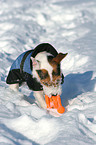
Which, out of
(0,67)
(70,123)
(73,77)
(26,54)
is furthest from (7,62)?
(70,123)

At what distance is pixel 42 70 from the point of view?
2807 millimetres

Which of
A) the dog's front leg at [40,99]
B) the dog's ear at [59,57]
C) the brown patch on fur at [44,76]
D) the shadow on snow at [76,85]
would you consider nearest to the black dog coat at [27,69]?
the dog's front leg at [40,99]

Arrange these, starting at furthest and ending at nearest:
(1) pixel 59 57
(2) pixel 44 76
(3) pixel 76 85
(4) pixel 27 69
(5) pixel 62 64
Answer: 1. (5) pixel 62 64
2. (3) pixel 76 85
3. (4) pixel 27 69
4. (2) pixel 44 76
5. (1) pixel 59 57

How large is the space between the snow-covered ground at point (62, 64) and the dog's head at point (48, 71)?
0.31m

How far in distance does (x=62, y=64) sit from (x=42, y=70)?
2429 millimetres

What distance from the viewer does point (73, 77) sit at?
15.0 ft

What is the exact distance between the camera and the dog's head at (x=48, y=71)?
277 cm

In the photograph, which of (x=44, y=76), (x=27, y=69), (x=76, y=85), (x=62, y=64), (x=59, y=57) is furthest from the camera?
(x=62, y=64)

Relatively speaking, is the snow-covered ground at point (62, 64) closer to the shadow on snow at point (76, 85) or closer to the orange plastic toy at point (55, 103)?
the shadow on snow at point (76, 85)

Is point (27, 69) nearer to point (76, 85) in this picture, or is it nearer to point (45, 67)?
point (45, 67)

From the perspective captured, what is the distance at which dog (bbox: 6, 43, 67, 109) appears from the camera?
278 cm

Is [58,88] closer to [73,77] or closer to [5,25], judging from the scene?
[73,77]

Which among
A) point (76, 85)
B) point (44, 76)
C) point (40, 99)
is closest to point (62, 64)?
point (76, 85)

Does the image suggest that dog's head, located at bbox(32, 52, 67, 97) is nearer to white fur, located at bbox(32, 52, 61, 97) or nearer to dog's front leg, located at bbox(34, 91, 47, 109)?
white fur, located at bbox(32, 52, 61, 97)
